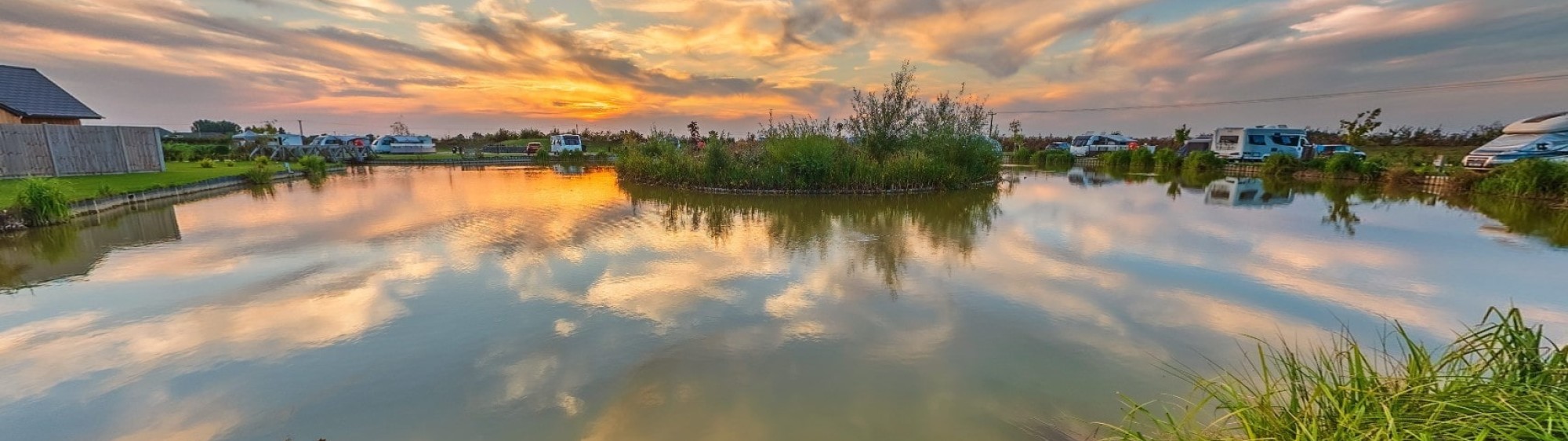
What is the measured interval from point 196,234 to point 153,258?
185 cm

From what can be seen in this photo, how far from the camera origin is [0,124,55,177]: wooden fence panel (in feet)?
38.7

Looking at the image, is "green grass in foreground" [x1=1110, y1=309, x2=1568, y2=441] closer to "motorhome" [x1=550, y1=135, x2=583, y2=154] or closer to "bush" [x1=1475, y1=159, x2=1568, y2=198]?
"bush" [x1=1475, y1=159, x2=1568, y2=198]

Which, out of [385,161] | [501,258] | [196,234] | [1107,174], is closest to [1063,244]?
[501,258]

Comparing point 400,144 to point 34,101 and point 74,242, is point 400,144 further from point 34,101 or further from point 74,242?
point 74,242

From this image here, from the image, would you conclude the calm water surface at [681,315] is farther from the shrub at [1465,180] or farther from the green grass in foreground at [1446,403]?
the shrub at [1465,180]

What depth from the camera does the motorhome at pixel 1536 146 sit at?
496 inches

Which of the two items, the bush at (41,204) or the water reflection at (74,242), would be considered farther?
the bush at (41,204)

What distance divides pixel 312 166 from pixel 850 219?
61.5ft

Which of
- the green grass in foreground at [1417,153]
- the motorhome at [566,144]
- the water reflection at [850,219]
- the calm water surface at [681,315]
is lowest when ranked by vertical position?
the calm water surface at [681,315]

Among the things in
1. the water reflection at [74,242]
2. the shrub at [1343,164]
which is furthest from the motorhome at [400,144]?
the shrub at [1343,164]

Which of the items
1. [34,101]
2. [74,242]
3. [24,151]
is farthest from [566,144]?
[74,242]

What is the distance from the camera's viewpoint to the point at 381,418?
305cm

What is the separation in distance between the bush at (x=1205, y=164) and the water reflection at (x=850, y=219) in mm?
11110

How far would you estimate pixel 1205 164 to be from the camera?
1992 cm
